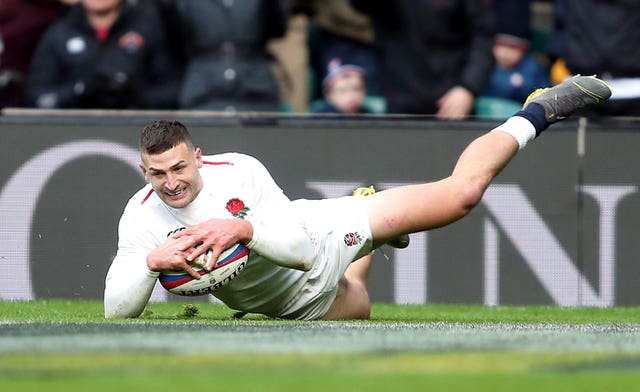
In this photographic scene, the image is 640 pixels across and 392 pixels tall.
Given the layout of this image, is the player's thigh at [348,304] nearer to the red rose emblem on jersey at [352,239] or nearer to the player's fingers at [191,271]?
the red rose emblem on jersey at [352,239]

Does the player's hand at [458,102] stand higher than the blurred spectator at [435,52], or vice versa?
the blurred spectator at [435,52]

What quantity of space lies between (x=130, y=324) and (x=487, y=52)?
5.13m

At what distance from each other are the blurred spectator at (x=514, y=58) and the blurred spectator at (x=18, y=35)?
3752mm

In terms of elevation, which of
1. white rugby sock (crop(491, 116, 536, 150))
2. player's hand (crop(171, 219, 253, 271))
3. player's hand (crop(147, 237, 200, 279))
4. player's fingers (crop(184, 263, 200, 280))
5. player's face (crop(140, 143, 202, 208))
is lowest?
player's fingers (crop(184, 263, 200, 280))

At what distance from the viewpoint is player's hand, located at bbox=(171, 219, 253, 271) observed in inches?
259

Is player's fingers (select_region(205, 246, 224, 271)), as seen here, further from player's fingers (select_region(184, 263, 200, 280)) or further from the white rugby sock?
the white rugby sock

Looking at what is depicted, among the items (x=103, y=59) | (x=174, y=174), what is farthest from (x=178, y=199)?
(x=103, y=59)

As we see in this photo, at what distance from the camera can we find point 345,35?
11289 millimetres

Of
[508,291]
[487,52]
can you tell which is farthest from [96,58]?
[508,291]

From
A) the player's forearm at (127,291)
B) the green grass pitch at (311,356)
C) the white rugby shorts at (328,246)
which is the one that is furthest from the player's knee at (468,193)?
the player's forearm at (127,291)

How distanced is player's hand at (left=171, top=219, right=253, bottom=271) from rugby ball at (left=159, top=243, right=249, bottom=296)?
0.15 feet

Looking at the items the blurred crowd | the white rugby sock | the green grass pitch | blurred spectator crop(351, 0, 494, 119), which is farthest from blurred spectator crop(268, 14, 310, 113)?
the green grass pitch

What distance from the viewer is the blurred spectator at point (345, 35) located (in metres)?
11.2

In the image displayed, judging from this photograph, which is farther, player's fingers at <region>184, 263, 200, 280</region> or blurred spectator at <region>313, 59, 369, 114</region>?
blurred spectator at <region>313, 59, 369, 114</region>
